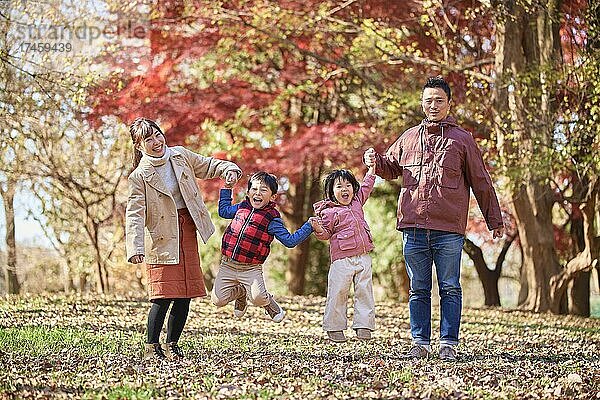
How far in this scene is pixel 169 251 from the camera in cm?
489

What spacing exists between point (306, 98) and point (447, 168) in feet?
24.7

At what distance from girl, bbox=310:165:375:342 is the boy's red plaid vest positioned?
330 mm

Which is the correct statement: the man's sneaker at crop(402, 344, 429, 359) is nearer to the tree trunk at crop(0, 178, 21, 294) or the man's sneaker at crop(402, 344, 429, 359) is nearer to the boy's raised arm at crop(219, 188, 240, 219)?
the boy's raised arm at crop(219, 188, 240, 219)

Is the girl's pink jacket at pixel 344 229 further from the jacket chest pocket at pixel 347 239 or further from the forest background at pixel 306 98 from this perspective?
the forest background at pixel 306 98

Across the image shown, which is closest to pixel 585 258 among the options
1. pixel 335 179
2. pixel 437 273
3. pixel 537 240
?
pixel 537 240

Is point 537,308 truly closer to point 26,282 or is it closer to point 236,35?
point 236,35

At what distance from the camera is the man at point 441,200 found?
16.9 feet

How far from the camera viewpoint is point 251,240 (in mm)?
5285

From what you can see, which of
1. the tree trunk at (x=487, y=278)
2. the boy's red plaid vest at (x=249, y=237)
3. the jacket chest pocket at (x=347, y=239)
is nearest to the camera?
the boy's red plaid vest at (x=249, y=237)

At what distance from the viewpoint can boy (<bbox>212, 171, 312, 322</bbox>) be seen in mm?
5281

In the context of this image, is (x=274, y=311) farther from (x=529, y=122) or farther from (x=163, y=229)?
(x=529, y=122)

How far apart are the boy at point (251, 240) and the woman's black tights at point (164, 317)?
356 mm

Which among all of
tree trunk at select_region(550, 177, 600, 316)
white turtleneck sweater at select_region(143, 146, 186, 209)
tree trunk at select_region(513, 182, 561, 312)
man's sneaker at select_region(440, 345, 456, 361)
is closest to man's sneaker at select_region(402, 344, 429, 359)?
man's sneaker at select_region(440, 345, 456, 361)

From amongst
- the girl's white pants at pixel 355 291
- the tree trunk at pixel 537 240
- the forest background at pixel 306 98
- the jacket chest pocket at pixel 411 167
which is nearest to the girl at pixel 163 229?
the girl's white pants at pixel 355 291
